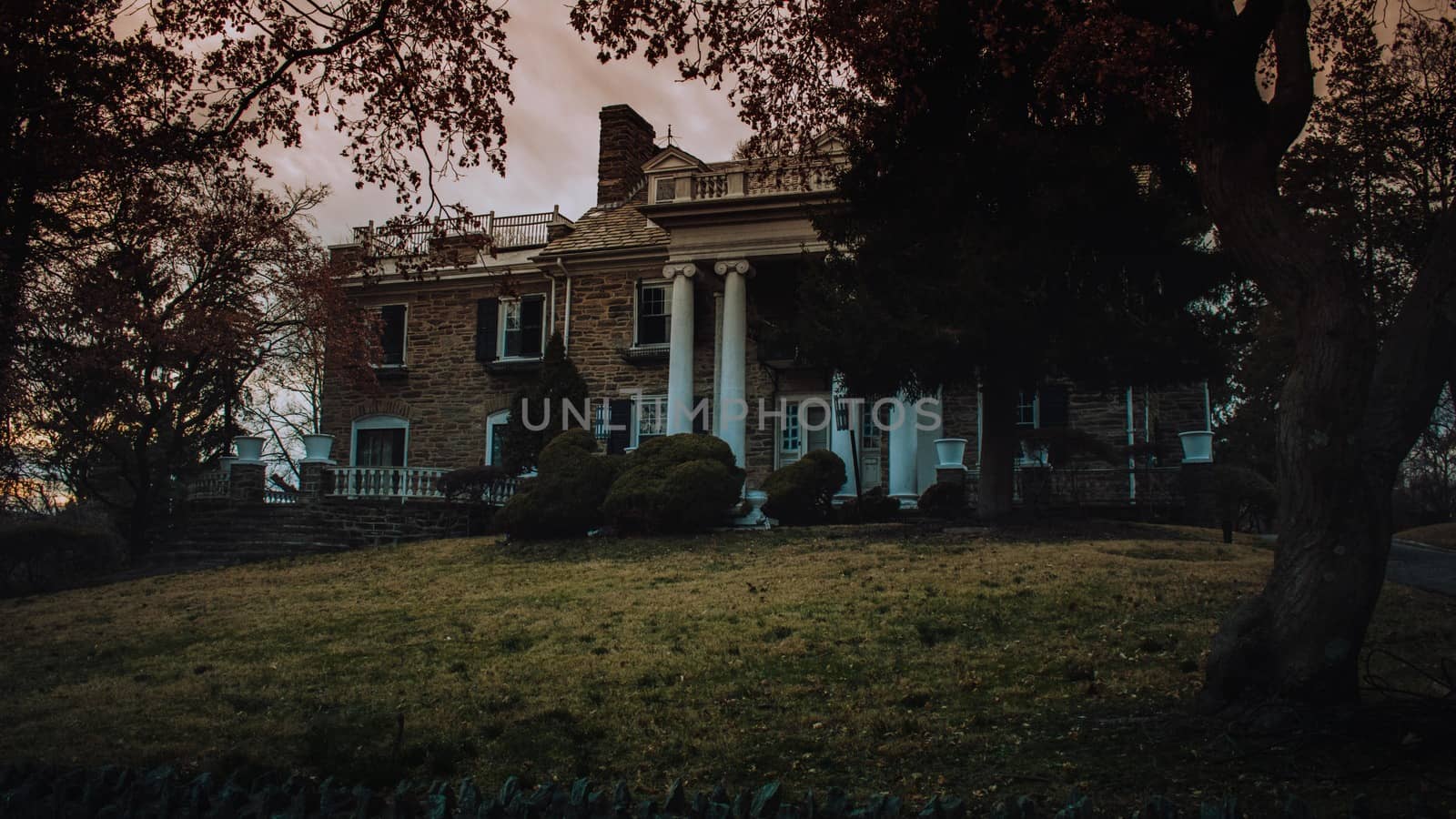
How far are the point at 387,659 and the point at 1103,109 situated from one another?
36.4 feet

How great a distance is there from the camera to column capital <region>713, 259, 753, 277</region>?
79.3 ft

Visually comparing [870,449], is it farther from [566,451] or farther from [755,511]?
[566,451]

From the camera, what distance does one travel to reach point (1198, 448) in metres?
19.8

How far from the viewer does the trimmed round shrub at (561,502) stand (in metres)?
18.4

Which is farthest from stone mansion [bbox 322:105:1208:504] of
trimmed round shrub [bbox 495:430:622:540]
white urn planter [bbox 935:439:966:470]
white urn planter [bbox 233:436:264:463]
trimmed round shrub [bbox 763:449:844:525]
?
trimmed round shrub [bbox 495:430:622:540]

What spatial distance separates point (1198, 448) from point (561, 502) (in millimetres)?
10941

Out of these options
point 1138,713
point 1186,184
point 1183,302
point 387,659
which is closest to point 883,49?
point 1138,713

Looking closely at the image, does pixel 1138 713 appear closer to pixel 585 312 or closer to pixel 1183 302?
pixel 1183 302

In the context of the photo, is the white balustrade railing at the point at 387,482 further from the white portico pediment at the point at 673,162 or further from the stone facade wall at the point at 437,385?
the white portico pediment at the point at 673,162

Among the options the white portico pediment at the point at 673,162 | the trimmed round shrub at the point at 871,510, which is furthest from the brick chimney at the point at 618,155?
the trimmed round shrub at the point at 871,510

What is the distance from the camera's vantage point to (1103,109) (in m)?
14.8

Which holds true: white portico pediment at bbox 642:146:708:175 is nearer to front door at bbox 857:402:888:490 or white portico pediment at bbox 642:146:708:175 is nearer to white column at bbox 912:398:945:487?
front door at bbox 857:402:888:490

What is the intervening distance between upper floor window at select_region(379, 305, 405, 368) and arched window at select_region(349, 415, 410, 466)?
151 centimetres

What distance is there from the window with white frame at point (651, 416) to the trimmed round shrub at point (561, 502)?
7.59m
